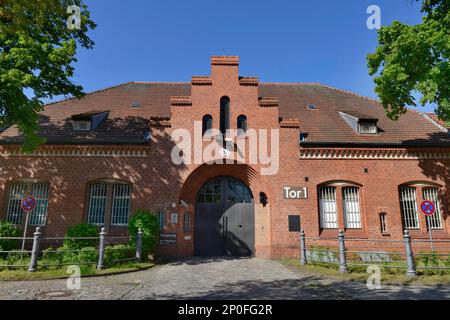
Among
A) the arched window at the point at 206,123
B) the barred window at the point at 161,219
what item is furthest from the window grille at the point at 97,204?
the arched window at the point at 206,123

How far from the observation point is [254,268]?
11789mm

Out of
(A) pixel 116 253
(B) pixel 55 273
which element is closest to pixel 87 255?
(A) pixel 116 253

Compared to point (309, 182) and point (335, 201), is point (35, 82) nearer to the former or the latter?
point (309, 182)

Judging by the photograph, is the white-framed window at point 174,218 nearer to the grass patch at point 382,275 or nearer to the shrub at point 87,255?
the shrub at point 87,255

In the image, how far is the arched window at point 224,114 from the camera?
51.4 feet

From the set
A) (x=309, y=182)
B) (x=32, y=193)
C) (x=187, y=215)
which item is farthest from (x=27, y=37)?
(x=309, y=182)

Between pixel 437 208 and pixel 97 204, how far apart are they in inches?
710

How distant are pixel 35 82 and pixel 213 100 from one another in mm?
8168

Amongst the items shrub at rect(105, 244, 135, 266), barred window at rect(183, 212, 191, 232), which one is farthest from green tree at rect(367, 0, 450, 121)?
shrub at rect(105, 244, 135, 266)

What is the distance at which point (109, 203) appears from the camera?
15.2 metres

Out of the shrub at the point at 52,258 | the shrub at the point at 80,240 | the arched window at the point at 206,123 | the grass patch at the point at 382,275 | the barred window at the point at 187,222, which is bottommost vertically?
the grass patch at the point at 382,275

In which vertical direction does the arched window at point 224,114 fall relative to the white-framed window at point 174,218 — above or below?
above

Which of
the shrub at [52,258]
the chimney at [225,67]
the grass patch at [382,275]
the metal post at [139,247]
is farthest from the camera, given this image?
the chimney at [225,67]

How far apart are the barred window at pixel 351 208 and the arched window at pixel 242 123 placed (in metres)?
6.28
